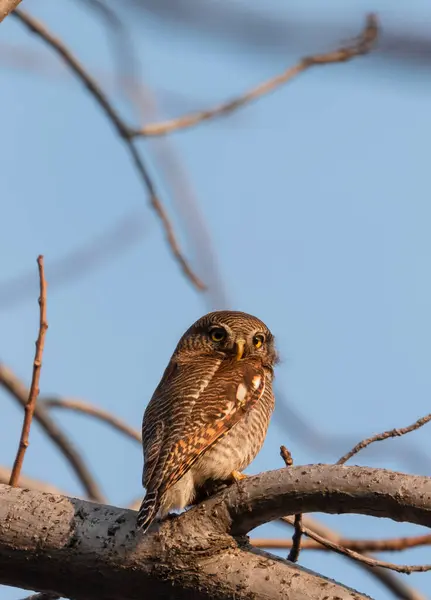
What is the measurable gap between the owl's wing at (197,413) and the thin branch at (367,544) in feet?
2.11

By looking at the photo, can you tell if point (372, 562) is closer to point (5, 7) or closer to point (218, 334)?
point (5, 7)

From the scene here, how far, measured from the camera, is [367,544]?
500 centimetres

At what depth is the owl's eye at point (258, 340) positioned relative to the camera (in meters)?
5.79

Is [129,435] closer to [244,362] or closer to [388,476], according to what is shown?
[244,362]

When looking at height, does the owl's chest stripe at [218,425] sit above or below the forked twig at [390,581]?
above

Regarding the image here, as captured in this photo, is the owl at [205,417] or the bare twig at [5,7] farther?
the owl at [205,417]

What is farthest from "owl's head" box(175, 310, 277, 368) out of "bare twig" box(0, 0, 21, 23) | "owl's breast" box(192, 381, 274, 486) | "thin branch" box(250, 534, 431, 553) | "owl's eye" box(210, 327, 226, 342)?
"bare twig" box(0, 0, 21, 23)

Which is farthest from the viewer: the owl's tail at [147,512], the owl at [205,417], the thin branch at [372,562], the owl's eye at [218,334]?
the owl's eye at [218,334]

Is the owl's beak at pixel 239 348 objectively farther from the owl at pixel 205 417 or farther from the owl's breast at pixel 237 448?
the owl's breast at pixel 237 448

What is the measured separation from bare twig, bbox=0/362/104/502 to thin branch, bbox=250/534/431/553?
1387 mm

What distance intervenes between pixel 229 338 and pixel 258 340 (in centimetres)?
23

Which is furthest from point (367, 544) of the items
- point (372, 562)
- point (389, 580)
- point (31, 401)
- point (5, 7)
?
point (5, 7)

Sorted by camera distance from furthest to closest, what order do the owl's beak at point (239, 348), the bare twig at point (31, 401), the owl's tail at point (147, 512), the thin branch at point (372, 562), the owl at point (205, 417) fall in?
1. the owl's beak at point (239, 348)
2. the owl at point (205, 417)
3. the bare twig at point (31, 401)
4. the owl's tail at point (147, 512)
5. the thin branch at point (372, 562)

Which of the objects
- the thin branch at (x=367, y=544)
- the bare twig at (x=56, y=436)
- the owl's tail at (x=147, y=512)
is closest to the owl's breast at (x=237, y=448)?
the thin branch at (x=367, y=544)
